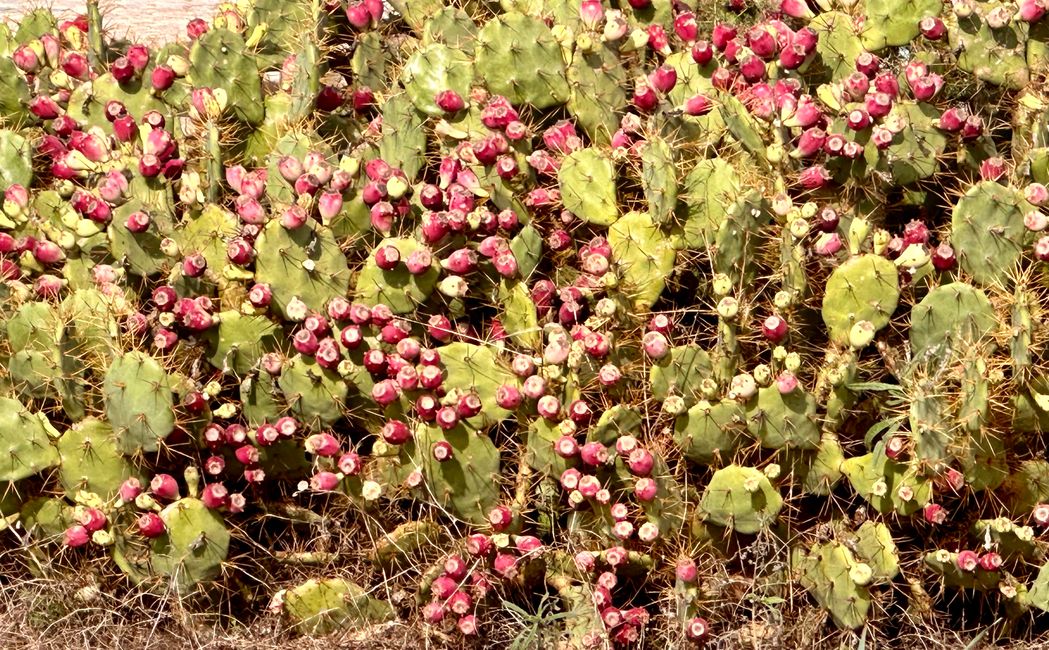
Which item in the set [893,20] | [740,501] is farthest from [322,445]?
[893,20]

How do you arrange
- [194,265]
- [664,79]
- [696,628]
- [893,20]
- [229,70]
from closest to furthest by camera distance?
[696,628]
[194,265]
[664,79]
[893,20]
[229,70]

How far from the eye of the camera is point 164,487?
3076mm

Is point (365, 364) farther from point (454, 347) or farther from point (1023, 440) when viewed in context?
point (1023, 440)

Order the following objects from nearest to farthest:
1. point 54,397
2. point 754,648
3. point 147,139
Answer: point 754,648
point 54,397
point 147,139

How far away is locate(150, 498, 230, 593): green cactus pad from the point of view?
3072 mm

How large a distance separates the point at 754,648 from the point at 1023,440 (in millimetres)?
783

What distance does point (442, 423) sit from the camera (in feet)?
10.0

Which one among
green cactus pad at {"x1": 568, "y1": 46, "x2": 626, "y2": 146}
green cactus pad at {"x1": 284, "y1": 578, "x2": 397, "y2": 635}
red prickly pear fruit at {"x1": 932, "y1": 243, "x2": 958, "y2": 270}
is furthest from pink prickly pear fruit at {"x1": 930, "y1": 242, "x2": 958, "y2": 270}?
green cactus pad at {"x1": 284, "y1": 578, "x2": 397, "y2": 635}

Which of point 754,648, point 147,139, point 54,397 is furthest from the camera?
point 147,139

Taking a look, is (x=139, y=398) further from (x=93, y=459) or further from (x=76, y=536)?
(x=76, y=536)

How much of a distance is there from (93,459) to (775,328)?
158 centimetres

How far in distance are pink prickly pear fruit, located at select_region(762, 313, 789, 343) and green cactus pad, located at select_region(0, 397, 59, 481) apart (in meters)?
1.66

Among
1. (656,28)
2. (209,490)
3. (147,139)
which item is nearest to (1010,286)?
(656,28)

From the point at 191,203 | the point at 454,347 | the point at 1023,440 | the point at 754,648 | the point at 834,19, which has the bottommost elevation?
the point at 754,648
